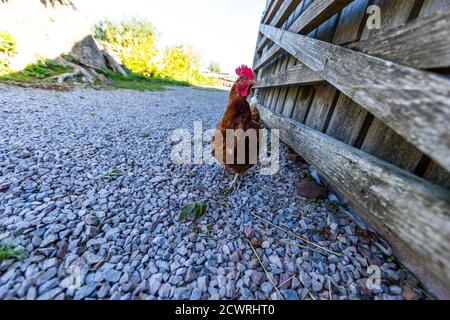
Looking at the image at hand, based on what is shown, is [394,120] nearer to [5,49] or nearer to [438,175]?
[438,175]

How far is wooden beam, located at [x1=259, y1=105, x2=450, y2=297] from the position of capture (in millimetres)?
557

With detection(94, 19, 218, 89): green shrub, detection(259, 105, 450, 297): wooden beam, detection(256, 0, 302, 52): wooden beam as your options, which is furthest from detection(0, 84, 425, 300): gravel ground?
detection(94, 19, 218, 89): green shrub

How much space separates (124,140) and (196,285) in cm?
199

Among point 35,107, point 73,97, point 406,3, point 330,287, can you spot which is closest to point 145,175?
point 330,287

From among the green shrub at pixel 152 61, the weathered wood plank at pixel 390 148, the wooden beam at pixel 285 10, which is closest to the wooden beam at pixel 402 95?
the weathered wood plank at pixel 390 148

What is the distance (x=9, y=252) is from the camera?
87 centimetres

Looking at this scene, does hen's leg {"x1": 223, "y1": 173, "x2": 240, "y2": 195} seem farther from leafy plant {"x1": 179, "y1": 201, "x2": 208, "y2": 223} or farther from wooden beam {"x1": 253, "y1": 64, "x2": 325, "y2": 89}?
wooden beam {"x1": 253, "y1": 64, "x2": 325, "y2": 89}

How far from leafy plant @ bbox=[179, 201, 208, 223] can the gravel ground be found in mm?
43

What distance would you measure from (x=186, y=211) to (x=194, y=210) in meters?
0.06

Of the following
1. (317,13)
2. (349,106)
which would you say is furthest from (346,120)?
(317,13)

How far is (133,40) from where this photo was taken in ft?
31.6

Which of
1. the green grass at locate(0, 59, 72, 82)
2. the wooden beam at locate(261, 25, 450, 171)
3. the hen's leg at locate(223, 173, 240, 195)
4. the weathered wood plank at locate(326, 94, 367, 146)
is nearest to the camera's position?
the wooden beam at locate(261, 25, 450, 171)

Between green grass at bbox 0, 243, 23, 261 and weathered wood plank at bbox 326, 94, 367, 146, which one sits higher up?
weathered wood plank at bbox 326, 94, 367, 146
